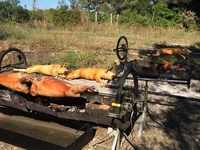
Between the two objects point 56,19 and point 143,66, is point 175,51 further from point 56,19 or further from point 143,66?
point 56,19

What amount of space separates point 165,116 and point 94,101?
141 centimetres

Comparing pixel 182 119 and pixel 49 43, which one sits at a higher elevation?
pixel 49 43

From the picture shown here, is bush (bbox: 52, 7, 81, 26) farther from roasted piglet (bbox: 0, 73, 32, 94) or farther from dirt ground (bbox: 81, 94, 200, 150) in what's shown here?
roasted piglet (bbox: 0, 73, 32, 94)

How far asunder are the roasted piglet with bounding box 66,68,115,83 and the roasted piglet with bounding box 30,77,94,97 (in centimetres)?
102

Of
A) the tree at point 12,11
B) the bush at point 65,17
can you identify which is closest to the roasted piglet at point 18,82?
the tree at point 12,11

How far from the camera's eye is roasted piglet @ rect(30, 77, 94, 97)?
11.3ft

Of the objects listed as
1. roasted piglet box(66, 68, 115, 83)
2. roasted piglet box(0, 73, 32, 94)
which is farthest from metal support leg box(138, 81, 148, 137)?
roasted piglet box(0, 73, 32, 94)

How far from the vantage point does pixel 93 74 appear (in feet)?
15.2

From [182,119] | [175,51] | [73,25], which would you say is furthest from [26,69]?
[73,25]

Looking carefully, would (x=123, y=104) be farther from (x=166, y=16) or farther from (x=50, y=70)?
(x=166, y=16)

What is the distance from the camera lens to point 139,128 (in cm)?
396

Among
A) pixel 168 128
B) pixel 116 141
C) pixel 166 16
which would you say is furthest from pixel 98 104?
pixel 166 16

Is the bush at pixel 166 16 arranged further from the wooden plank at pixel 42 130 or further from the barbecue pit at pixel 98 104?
the wooden plank at pixel 42 130

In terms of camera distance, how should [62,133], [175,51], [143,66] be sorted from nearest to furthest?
[62,133] → [143,66] → [175,51]
